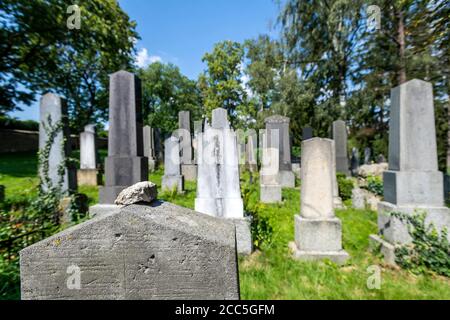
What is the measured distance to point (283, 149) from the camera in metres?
9.37

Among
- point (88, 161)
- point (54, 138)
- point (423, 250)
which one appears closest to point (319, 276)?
point (423, 250)

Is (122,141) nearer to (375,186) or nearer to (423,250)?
(423,250)

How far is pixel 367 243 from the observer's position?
424 centimetres

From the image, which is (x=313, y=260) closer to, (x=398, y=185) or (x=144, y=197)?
(x=398, y=185)

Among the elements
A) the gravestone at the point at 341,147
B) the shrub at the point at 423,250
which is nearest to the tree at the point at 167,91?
the gravestone at the point at 341,147

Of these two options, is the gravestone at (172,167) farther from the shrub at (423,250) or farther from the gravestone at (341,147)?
the gravestone at (341,147)

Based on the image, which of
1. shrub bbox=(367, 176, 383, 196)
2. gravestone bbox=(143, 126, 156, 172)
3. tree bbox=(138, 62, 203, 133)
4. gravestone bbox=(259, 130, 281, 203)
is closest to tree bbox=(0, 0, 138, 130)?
gravestone bbox=(143, 126, 156, 172)

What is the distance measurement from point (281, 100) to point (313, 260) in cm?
1581

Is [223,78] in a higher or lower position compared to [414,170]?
higher

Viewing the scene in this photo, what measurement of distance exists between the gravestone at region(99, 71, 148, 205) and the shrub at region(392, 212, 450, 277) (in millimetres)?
4918

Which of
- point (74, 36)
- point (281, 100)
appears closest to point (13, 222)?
point (74, 36)

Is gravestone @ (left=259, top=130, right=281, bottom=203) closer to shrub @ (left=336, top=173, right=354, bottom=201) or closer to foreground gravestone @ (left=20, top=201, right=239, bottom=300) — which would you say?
shrub @ (left=336, top=173, right=354, bottom=201)

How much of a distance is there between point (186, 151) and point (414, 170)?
9.85 m
